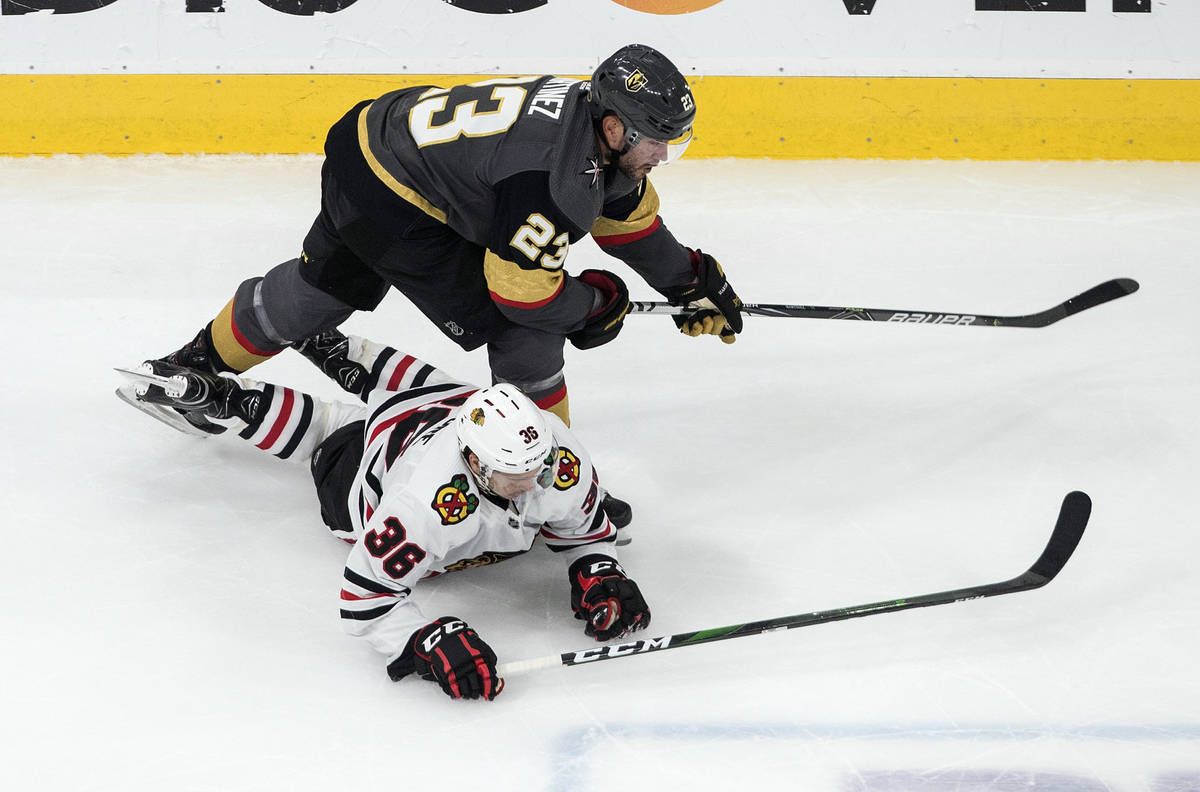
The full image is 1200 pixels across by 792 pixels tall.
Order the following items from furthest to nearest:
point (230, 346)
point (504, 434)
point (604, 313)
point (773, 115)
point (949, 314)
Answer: point (773, 115) → point (949, 314) → point (230, 346) → point (604, 313) → point (504, 434)

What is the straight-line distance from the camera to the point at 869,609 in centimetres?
239

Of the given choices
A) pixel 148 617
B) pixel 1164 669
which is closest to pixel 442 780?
pixel 148 617

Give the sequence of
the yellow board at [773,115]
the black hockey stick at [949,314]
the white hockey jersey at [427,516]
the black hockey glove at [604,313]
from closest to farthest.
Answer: the white hockey jersey at [427,516] → the black hockey glove at [604,313] → the black hockey stick at [949,314] → the yellow board at [773,115]

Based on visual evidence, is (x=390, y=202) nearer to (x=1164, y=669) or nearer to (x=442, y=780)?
(x=442, y=780)

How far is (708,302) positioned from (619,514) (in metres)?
0.59

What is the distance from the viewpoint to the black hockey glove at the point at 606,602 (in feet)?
7.86

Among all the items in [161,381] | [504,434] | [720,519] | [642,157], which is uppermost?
Answer: [642,157]

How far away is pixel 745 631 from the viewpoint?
2.33 metres

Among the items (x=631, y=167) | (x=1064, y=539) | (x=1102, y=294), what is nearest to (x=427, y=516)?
(x=631, y=167)

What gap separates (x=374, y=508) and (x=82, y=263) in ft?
5.78

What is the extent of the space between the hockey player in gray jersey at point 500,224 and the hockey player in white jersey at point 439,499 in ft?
0.56

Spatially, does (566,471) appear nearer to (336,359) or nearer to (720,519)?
(720,519)

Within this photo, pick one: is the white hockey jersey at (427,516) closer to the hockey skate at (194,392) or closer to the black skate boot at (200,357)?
the hockey skate at (194,392)

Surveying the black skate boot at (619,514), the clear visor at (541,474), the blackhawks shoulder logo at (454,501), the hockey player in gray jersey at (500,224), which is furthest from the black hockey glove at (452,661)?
the hockey player in gray jersey at (500,224)
